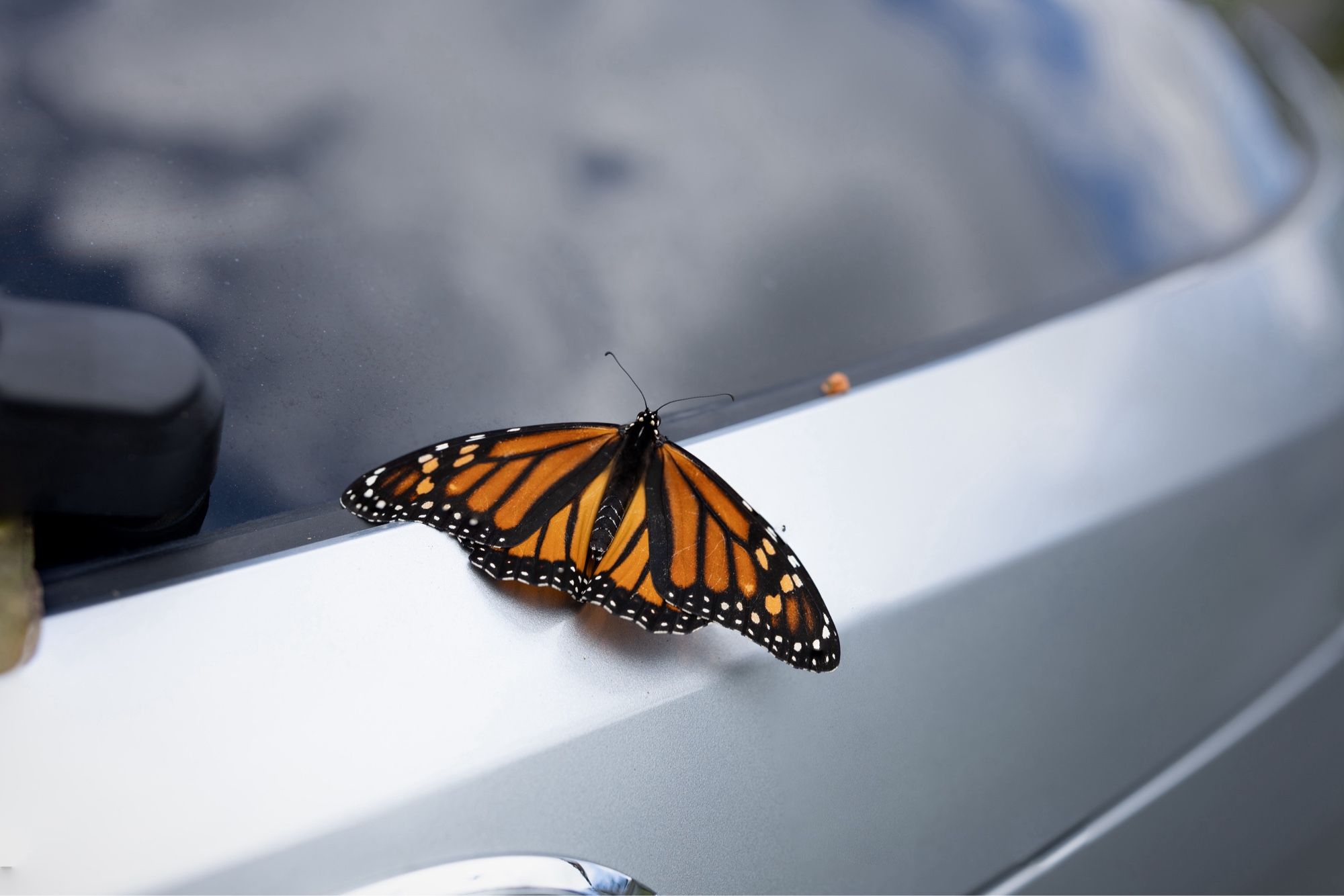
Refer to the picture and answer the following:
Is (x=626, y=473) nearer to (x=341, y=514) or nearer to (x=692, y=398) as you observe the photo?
(x=692, y=398)

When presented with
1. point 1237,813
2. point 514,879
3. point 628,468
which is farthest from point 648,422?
point 1237,813

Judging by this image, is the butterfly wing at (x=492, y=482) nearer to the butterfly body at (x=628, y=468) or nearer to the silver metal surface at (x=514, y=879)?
the butterfly body at (x=628, y=468)

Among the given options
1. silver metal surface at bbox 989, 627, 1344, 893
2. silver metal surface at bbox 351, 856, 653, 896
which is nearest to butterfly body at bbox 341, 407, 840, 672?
silver metal surface at bbox 351, 856, 653, 896

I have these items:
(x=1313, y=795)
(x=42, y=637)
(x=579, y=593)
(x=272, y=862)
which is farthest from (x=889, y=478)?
(x=1313, y=795)

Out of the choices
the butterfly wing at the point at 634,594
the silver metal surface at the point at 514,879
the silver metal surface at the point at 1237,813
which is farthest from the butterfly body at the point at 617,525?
the silver metal surface at the point at 1237,813

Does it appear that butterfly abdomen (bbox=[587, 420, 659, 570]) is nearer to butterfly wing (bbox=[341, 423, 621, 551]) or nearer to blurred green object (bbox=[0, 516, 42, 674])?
butterfly wing (bbox=[341, 423, 621, 551])

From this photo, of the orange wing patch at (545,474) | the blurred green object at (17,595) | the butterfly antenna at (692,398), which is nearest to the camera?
the blurred green object at (17,595)
